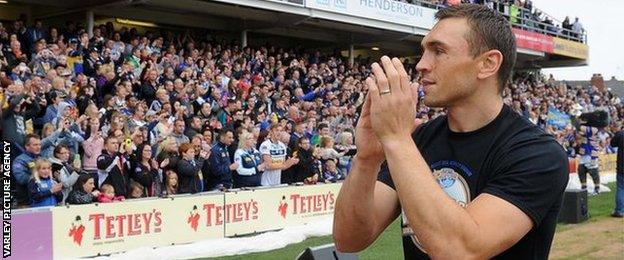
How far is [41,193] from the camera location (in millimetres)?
8383

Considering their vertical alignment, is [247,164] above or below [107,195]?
above

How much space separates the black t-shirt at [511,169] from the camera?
199 cm

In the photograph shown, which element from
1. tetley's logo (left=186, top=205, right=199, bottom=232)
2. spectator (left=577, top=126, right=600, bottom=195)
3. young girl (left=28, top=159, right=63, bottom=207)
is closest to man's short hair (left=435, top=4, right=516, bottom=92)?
young girl (left=28, top=159, right=63, bottom=207)

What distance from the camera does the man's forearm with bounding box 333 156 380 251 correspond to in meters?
2.20

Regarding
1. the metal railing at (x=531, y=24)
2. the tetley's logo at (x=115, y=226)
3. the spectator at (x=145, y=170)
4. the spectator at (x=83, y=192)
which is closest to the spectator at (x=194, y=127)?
the spectator at (x=145, y=170)

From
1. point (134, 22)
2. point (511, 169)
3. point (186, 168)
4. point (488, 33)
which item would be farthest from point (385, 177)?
point (134, 22)

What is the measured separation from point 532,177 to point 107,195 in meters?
7.63

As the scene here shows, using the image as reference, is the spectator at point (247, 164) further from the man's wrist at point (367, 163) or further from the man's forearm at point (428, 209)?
the man's forearm at point (428, 209)

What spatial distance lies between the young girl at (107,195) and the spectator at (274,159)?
121 inches

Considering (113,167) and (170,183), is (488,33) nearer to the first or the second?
(113,167)

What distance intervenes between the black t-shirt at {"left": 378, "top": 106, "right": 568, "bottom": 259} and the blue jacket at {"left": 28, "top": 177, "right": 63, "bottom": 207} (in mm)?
7102

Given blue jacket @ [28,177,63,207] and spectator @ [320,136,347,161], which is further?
spectator @ [320,136,347,161]

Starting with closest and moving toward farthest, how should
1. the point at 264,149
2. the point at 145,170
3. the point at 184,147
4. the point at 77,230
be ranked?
the point at 77,230 < the point at 145,170 < the point at 184,147 < the point at 264,149

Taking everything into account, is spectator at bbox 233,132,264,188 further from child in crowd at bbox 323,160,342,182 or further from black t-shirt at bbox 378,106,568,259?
black t-shirt at bbox 378,106,568,259
